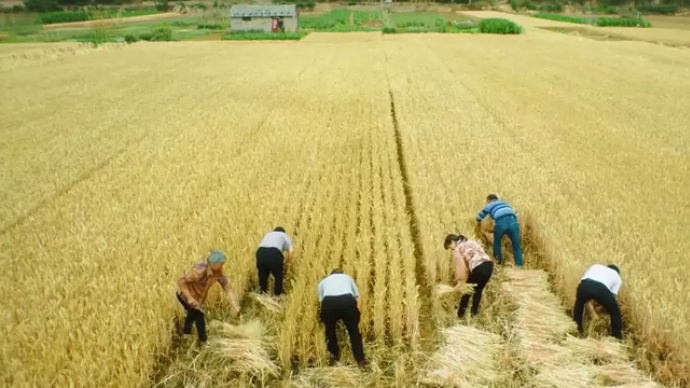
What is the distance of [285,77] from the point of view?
24531 millimetres

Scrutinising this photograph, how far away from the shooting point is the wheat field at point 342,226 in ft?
16.4

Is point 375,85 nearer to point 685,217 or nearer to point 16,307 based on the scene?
point 685,217

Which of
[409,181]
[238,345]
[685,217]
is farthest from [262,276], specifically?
[685,217]

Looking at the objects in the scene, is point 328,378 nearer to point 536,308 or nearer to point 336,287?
point 336,287

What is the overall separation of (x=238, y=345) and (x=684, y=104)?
17.8 meters

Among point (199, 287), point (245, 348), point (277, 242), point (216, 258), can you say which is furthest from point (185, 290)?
point (277, 242)

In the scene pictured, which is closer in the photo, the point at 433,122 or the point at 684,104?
the point at 433,122

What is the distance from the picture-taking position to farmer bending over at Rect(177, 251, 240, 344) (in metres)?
5.17

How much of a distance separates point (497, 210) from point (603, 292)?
6.50ft

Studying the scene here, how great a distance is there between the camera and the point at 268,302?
5.92 m

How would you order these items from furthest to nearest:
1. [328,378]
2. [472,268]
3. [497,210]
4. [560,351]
A: [497,210], [472,268], [560,351], [328,378]

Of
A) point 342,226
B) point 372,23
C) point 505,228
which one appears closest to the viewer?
point 505,228

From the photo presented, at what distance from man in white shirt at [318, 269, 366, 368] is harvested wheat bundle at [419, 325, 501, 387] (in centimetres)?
71

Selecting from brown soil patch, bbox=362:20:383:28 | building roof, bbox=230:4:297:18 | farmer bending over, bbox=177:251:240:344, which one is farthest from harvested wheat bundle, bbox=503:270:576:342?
brown soil patch, bbox=362:20:383:28
